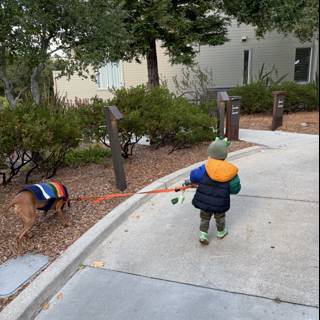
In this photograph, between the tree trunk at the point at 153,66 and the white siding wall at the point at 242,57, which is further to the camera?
the white siding wall at the point at 242,57

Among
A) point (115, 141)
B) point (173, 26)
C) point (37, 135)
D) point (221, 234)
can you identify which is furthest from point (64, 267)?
point (173, 26)

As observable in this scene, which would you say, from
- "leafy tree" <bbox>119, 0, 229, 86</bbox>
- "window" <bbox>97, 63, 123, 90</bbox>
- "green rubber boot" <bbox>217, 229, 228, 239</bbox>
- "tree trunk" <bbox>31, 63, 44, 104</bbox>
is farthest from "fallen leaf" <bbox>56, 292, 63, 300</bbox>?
"window" <bbox>97, 63, 123, 90</bbox>

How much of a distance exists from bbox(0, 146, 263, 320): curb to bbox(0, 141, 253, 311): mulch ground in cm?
11

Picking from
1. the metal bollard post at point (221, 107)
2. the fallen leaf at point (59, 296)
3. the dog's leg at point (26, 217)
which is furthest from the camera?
the metal bollard post at point (221, 107)

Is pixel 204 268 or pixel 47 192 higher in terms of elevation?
pixel 47 192

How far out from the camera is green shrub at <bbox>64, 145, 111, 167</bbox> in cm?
627

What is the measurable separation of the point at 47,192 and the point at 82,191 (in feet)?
4.36

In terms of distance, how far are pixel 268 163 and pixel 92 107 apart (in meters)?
3.14

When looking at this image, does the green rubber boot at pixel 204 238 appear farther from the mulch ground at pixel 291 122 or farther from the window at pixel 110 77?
the window at pixel 110 77

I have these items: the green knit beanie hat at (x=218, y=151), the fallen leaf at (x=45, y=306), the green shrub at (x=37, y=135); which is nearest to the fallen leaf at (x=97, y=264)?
the fallen leaf at (x=45, y=306)

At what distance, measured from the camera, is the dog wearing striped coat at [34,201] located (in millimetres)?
3355

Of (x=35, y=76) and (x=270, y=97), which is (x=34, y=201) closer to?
(x=35, y=76)

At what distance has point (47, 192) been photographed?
3.50 m

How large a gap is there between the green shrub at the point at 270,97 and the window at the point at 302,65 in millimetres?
5751
